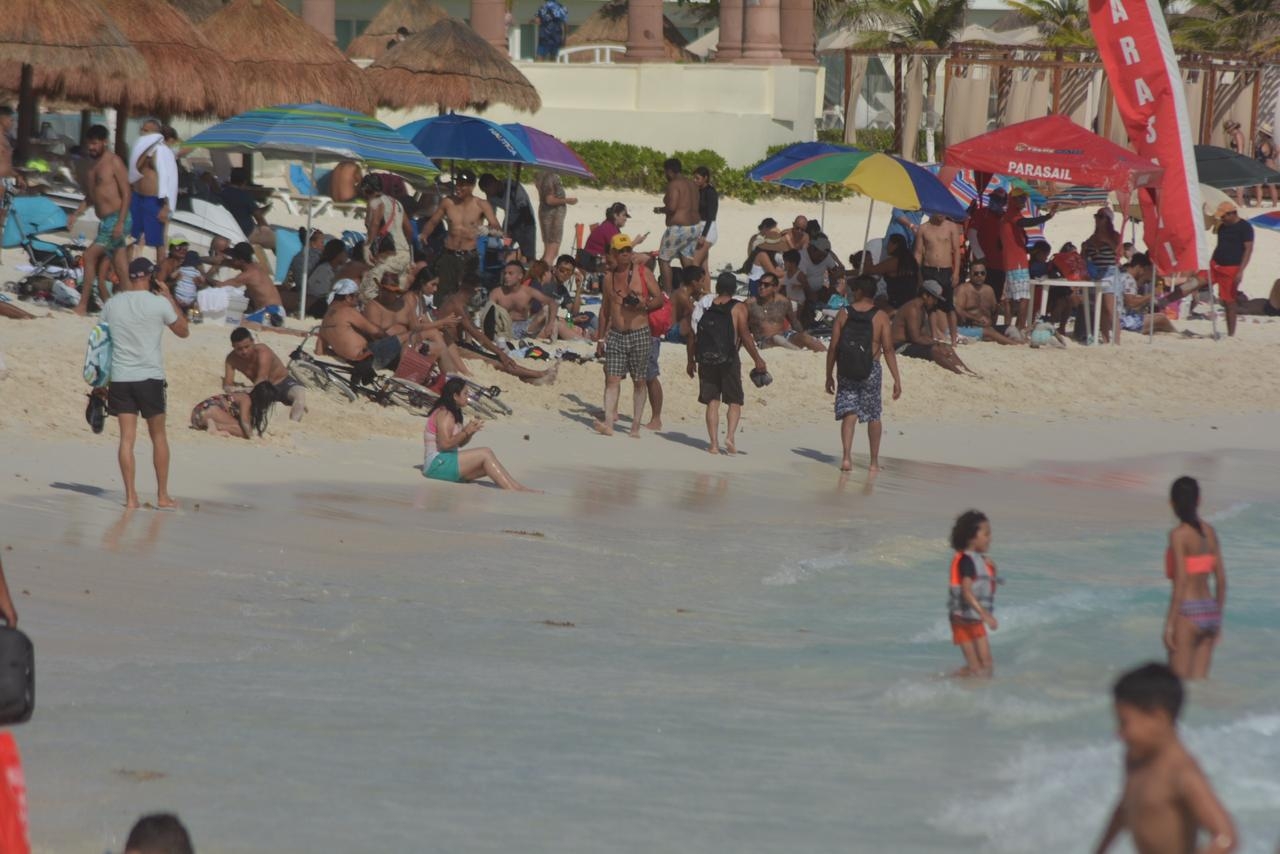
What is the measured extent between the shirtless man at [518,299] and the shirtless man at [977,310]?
4320 mm

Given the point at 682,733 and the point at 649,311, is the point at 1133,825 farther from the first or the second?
the point at 649,311

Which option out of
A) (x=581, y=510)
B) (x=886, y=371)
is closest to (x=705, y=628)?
(x=581, y=510)

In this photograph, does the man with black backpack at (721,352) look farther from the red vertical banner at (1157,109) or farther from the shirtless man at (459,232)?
the red vertical banner at (1157,109)

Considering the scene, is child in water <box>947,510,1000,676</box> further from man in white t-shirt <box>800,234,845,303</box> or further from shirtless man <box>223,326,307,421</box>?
man in white t-shirt <box>800,234,845,303</box>

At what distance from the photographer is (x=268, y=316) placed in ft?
51.5

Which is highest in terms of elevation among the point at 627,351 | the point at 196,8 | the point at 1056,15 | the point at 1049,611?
the point at 1056,15

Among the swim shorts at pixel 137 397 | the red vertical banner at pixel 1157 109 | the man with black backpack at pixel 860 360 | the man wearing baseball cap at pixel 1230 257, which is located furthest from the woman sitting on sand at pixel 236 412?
the man wearing baseball cap at pixel 1230 257

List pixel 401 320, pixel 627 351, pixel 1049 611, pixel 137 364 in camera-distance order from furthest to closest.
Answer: pixel 401 320, pixel 627 351, pixel 137 364, pixel 1049 611

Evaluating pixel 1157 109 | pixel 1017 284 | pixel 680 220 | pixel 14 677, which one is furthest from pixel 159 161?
pixel 14 677

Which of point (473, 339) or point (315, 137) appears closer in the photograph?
point (315, 137)

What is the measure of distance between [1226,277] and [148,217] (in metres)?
11.3

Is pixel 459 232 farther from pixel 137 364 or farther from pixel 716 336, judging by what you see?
pixel 137 364

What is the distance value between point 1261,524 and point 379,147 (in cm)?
734

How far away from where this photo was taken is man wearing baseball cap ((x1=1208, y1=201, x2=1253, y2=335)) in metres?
20.1
